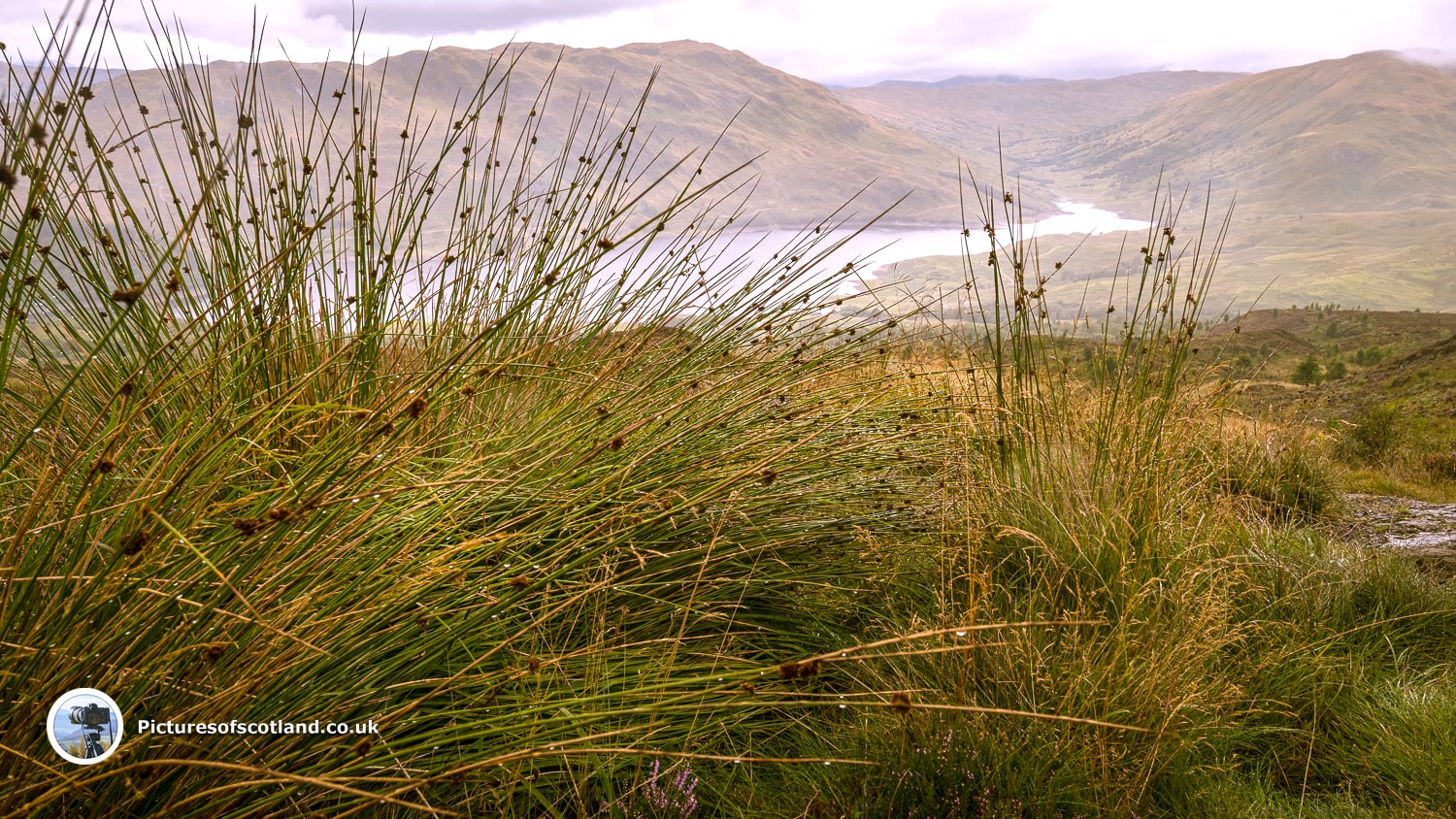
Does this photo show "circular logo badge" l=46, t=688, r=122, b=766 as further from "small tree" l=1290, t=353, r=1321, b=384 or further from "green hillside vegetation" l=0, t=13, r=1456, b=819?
"small tree" l=1290, t=353, r=1321, b=384

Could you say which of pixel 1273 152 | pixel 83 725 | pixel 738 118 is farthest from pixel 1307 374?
pixel 1273 152

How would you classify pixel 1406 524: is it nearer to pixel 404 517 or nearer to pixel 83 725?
pixel 404 517

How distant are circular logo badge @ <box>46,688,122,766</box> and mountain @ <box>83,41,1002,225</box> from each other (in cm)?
8015

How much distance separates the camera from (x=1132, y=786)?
1.26 meters

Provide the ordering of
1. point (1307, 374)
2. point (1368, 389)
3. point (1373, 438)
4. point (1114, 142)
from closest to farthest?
1. point (1373, 438)
2. point (1368, 389)
3. point (1307, 374)
4. point (1114, 142)

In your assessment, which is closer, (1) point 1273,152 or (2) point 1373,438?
(2) point 1373,438

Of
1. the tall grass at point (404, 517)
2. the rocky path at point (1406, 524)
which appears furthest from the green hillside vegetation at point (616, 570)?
the rocky path at point (1406, 524)

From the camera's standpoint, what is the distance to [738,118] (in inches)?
3649

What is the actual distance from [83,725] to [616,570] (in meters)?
0.85

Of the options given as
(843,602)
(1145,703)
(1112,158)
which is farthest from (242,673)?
(1112,158)

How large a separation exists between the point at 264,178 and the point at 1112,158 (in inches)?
6085

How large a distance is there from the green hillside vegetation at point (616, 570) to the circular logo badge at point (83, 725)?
0.02 m

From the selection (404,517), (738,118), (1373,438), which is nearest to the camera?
(404,517)

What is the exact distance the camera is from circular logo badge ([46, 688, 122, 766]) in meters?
0.81
